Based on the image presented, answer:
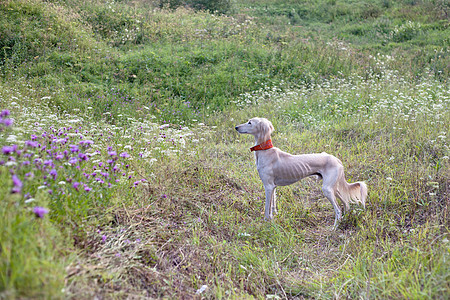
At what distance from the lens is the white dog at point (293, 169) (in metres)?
4.19

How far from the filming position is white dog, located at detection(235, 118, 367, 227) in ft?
13.7

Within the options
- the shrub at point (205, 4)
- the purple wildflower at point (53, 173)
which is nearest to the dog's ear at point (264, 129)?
the purple wildflower at point (53, 173)

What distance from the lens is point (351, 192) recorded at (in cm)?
429

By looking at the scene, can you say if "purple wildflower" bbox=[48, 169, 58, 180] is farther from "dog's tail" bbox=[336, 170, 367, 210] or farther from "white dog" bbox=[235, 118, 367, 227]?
"dog's tail" bbox=[336, 170, 367, 210]

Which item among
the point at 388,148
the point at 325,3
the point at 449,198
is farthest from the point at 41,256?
the point at 325,3

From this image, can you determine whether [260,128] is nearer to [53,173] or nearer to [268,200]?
[268,200]

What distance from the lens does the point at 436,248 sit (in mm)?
3098

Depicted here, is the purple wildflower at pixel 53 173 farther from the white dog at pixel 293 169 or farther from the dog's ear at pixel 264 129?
the dog's ear at pixel 264 129

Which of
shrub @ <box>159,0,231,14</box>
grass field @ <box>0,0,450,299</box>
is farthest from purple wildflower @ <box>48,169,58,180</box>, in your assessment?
shrub @ <box>159,0,231,14</box>

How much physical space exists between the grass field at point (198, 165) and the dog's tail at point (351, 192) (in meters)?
0.15

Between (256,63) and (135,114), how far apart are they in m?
4.85

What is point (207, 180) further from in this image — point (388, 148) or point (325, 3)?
point (325, 3)

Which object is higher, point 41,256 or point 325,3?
point 325,3

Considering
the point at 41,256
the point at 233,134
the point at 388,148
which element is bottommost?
the point at 233,134
